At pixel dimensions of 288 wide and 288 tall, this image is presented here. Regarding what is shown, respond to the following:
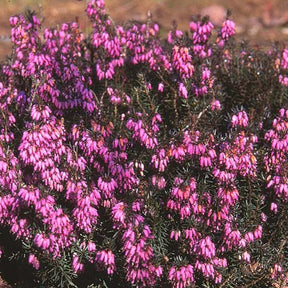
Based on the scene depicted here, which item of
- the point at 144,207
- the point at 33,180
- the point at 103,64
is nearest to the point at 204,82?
the point at 103,64

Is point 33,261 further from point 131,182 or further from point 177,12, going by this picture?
point 177,12

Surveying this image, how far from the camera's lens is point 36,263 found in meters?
4.62

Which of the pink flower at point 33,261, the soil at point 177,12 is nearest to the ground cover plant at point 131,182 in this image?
the pink flower at point 33,261

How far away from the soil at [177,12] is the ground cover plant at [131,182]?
667 centimetres

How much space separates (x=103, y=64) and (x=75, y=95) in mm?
672

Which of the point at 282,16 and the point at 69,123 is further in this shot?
the point at 282,16

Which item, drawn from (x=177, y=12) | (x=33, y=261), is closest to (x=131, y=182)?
(x=33, y=261)

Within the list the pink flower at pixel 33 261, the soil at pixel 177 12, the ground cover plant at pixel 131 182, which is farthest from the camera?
the soil at pixel 177 12

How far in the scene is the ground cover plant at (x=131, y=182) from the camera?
432 centimetres

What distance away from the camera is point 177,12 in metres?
13.4

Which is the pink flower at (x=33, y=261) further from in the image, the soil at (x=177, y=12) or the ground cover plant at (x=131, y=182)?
the soil at (x=177, y=12)

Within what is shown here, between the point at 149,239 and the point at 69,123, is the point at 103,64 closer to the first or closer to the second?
the point at 69,123

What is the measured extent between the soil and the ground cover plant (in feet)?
21.9

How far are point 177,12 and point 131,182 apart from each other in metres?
9.54
